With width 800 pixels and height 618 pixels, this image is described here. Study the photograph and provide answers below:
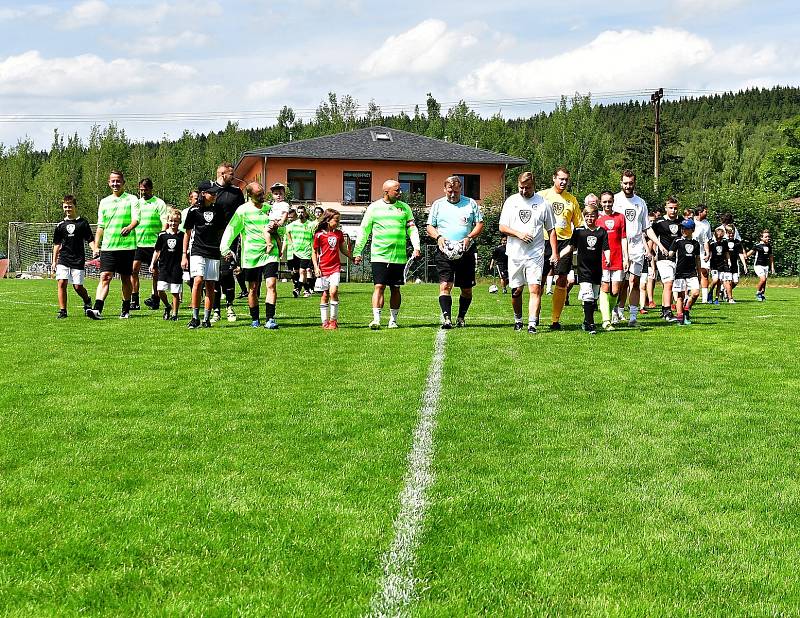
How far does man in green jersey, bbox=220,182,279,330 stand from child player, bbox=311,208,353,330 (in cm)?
65

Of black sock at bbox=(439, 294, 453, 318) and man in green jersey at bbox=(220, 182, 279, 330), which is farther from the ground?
man in green jersey at bbox=(220, 182, 279, 330)

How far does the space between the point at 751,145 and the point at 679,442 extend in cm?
10801

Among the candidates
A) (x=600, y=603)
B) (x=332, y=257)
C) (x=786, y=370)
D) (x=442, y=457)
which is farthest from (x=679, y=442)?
(x=332, y=257)

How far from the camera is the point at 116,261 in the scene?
13219 mm

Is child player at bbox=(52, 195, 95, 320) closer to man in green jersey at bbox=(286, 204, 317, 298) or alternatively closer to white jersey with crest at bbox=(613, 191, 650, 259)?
man in green jersey at bbox=(286, 204, 317, 298)

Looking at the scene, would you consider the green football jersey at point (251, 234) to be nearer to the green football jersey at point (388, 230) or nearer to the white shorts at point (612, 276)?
the green football jersey at point (388, 230)

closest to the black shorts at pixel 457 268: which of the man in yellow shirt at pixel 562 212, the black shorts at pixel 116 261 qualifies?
the man in yellow shirt at pixel 562 212

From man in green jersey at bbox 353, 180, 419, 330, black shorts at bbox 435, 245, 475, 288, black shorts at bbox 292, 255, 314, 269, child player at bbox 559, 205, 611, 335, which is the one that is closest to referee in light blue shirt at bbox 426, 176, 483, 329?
black shorts at bbox 435, 245, 475, 288

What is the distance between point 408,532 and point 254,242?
8.55 metres

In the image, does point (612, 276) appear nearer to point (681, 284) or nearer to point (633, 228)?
point (633, 228)

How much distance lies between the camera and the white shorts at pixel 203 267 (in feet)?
37.7

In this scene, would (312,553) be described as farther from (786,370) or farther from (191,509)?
(786,370)

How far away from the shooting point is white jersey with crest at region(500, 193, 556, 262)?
1120 centimetres

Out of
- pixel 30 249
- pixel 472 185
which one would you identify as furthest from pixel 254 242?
pixel 472 185
